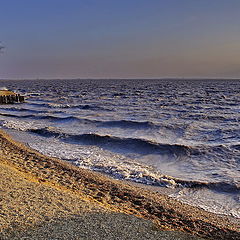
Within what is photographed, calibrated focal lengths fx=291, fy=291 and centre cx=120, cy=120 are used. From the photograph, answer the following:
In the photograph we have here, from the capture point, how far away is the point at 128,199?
8906 millimetres

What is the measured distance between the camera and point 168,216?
7.86 m

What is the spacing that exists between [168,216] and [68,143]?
11063 millimetres

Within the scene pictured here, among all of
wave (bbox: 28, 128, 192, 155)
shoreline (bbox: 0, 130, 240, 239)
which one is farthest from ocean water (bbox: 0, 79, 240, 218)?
shoreline (bbox: 0, 130, 240, 239)

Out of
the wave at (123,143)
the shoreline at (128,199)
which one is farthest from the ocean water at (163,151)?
the shoreline at (128,199)

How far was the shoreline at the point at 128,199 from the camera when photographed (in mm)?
7336

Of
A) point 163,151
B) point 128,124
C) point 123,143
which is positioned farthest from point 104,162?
point 128,124

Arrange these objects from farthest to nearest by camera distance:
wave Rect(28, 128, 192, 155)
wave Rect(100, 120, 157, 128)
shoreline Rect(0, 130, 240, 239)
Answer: wave Rect(100, 120, 157, 128), wave Rect(28, 128, 192, 155), shoreline Rect(0, 130, 240, 239)

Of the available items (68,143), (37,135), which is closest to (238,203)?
(68,143)

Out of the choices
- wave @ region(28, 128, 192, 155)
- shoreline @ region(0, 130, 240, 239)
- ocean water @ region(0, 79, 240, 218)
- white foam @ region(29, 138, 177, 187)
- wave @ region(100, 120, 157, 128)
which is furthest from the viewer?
wave @ region(100, 120, 157, 128)

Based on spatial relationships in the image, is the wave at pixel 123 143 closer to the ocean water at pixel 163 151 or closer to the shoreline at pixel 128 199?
the ocean water at pixel 163 151

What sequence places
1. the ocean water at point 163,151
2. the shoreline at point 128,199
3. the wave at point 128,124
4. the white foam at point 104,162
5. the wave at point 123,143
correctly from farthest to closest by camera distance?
1. the wave at point 128,124
2. the wave at point 123,143
3. the white foam at point 104,162
4. the ocean water at point 163,151
5. the shoreline at point 128,199

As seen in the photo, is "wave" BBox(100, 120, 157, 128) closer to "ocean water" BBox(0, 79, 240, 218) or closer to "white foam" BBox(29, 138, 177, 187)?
"ocean water" BBox(0, 79, 240, 218)

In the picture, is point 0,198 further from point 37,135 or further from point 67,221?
point 37,135

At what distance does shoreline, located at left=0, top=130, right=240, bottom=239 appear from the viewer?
7336 mm
